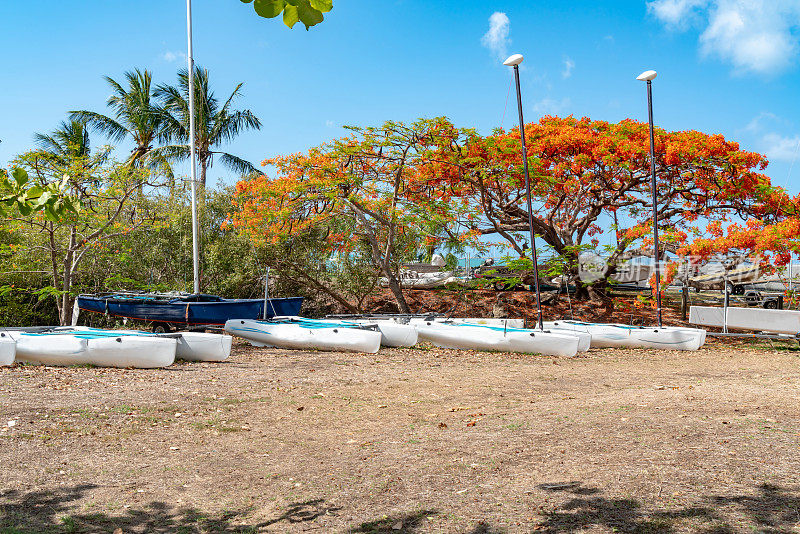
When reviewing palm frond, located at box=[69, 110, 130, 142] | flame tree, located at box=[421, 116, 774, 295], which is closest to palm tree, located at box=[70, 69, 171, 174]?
palm frond, located at box=[69, 110, 130, 142]

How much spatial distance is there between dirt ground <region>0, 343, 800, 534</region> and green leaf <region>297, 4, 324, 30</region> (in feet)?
9.64

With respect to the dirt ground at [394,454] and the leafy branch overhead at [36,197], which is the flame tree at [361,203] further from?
the leafy branch overhead at [36,197]

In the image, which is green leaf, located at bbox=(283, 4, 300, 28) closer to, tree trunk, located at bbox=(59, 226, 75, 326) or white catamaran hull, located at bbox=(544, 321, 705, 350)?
white catamaran hull, located at bbox=(544, 321, 705, 350)

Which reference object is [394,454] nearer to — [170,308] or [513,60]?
[170,308]

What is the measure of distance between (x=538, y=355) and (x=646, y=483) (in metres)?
8.21

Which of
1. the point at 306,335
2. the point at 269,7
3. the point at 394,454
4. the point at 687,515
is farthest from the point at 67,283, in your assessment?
the point at 687,515

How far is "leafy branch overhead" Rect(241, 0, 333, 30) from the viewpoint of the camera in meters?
2.52

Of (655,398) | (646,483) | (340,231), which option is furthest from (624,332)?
(646,483)

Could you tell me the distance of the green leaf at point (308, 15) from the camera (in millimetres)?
2539

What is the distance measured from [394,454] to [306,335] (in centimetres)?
771

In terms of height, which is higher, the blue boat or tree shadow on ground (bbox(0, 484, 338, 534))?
the blue boat

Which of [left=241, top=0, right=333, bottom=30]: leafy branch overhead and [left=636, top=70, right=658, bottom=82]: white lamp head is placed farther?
[left=636, top=70, right=658, bottom=82]: white lamp head

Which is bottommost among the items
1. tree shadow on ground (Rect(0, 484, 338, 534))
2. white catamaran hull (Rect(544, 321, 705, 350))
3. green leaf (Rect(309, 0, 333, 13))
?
tree shadow on ground (Rect(0, 484, 338, 534))

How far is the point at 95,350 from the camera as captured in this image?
987 centimetres
